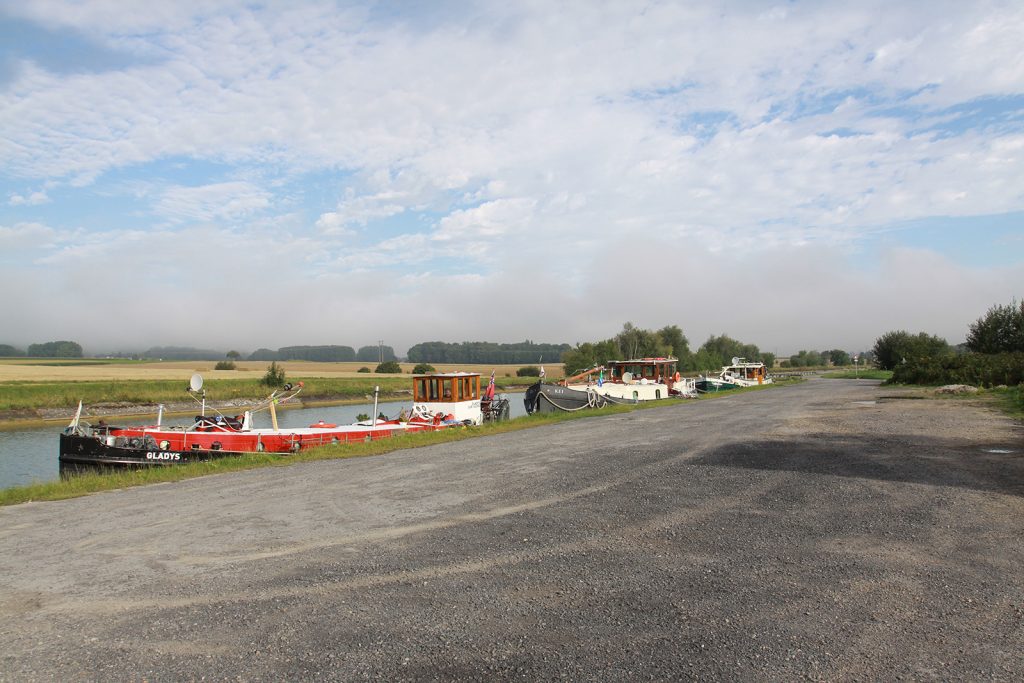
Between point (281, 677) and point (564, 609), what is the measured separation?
7.11 ft

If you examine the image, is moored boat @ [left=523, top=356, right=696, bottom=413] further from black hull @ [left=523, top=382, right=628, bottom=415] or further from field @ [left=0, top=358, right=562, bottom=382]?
field @ [left=0, top=358, right=562, bottom=382]

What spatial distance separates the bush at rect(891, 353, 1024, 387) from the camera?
3447 centimetres

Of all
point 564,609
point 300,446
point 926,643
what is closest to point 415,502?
point 564,609

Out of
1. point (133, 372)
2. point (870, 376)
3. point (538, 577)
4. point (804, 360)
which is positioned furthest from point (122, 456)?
point (804, 360)

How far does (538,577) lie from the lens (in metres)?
5.84

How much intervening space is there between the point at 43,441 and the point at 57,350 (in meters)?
187

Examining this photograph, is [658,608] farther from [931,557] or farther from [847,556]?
[931,557]

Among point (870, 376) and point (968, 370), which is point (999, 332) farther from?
point (870, 376)

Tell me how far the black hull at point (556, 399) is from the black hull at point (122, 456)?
52.8 feet

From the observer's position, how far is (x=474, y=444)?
56.0ft

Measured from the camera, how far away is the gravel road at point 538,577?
4285 mm

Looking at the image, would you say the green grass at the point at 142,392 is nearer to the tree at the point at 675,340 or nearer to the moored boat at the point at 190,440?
the moored boat at the point at 190,440

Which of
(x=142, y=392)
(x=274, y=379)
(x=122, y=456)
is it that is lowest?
(x=122, y=456)

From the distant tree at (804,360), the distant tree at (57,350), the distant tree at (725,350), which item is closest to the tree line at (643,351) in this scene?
the distant tree at (725,350)
